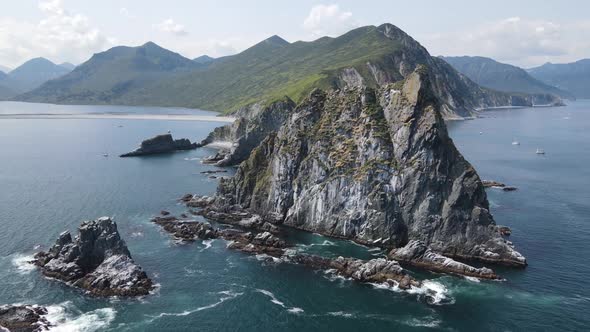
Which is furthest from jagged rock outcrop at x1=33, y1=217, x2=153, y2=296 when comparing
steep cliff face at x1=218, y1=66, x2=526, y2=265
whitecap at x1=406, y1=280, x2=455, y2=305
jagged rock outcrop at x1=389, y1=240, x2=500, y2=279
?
jagged rock outcrop at x1=389, y1=240, x2=500, y2=279

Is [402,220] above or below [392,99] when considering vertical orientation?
below

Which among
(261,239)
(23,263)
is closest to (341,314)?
(261,239)

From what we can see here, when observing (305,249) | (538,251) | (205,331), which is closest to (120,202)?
(305,249)

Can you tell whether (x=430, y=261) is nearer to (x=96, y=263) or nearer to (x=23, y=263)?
(x=96, y=263)

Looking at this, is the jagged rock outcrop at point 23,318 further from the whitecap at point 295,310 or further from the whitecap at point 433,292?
the whitecap at point 433,292

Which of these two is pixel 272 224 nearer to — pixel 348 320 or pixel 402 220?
pixel 402 220

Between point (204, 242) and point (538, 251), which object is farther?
point (204, 242)
